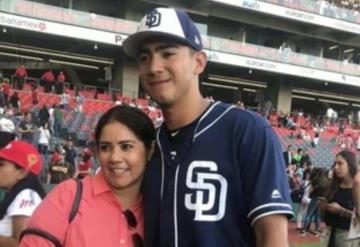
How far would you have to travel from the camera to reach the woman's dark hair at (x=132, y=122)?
6.66ft

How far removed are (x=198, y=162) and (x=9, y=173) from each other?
5.12ft

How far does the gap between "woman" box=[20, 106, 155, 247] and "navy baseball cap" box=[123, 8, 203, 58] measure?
318 mm

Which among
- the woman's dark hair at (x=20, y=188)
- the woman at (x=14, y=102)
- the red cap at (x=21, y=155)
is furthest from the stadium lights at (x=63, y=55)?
the woman's dark hair at (x=20, y=188)

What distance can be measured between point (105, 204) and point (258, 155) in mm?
583

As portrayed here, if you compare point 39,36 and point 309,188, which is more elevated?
point 39,36

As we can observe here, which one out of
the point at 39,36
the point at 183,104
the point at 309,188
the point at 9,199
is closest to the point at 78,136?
the point at 309,188

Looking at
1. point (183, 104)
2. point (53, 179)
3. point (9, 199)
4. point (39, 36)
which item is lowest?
point (53, 179)

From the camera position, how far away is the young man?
5.64ft

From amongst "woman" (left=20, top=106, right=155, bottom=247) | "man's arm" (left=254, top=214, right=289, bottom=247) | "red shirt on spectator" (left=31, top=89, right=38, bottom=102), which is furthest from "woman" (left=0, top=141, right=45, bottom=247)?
"red shirt on spectator" (left=31, top=89, right=38, bottom=102)

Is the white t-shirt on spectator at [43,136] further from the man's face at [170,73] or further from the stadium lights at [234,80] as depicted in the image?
the stadium lights at [234,80]

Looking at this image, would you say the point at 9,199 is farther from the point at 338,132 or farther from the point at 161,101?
the point at 338,132

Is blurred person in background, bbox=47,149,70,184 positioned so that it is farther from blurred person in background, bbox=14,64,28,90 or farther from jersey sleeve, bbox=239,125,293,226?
jersey sleeve, bbox=239,125,293,226

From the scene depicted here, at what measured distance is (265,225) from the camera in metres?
1.70

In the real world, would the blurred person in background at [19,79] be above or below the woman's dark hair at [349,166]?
above
